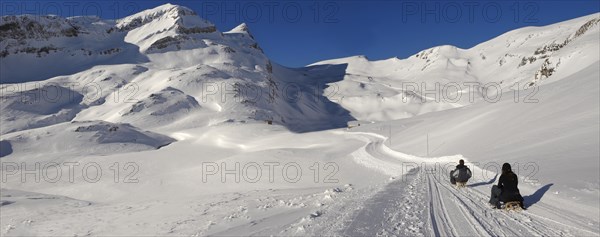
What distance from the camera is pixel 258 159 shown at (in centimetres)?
2997

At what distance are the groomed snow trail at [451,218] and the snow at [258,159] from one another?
0.17 ft

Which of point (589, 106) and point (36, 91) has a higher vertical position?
point (36, 91)

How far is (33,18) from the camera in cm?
12112

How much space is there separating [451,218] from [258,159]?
74.8 feet

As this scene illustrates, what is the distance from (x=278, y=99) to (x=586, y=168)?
90240 mm

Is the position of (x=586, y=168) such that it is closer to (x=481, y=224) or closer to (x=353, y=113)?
(x=481, y=224)

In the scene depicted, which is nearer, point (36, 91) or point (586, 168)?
point (586, 168)

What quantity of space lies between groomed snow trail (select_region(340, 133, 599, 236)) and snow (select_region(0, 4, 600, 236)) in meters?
0.05

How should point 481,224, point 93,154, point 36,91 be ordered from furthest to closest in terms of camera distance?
point 36,91 < point 93,154 < point 481,224

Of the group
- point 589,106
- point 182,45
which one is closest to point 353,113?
point 182,45

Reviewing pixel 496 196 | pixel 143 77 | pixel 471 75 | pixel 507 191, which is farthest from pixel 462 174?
pixel 471 75

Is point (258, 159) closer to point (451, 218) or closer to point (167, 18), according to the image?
point (451, 218)

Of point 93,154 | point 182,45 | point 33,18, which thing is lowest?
point 93,154

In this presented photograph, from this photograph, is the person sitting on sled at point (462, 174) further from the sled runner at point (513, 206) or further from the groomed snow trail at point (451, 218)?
the sled runner at point (513, 206)
